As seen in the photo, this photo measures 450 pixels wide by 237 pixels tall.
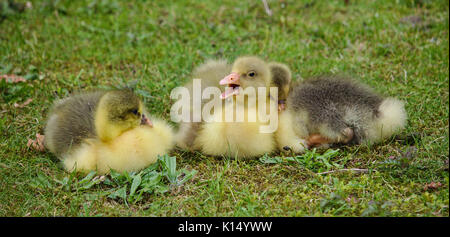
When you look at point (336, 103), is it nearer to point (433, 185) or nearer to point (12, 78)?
point (433, 185)

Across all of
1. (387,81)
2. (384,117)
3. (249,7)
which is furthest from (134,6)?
(384,117)

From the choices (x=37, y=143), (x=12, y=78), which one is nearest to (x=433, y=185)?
(x=37, y=143)

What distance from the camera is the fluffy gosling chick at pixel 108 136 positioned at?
294 cm

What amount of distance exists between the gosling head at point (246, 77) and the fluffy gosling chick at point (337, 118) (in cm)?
28

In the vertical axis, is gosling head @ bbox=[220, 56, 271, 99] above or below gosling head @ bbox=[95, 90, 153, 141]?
above

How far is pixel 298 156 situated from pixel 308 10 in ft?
9.43

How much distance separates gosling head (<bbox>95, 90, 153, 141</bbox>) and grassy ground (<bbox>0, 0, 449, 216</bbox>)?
36 cm

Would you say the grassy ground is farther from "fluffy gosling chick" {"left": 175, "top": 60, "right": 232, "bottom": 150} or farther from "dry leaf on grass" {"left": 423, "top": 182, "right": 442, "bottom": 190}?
"fluffy gosling chick" {"left": 175, "top": 60, "right": 232, "bottom": 150}

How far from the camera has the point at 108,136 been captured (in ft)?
9.71

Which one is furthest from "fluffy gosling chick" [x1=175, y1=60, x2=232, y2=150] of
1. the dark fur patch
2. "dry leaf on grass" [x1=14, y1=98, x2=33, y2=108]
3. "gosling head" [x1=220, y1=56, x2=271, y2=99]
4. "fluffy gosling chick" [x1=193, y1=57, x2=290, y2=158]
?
"dry leaf on grass" [x1=14, y1=98, x2=33, y2=108]

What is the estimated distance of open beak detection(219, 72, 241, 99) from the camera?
3.25 metres

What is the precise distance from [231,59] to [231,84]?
3.38ft
